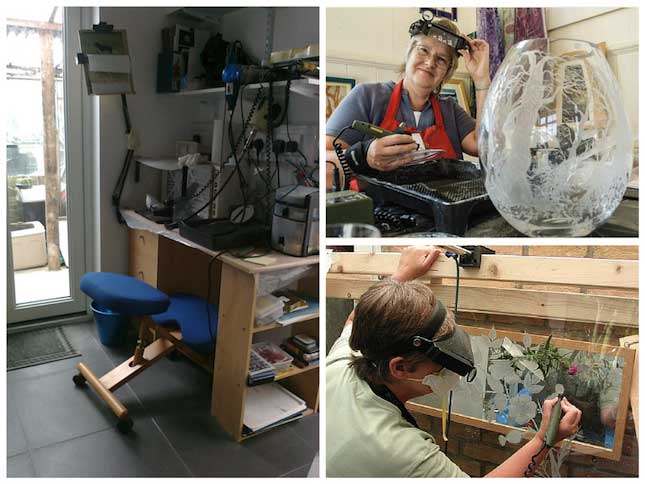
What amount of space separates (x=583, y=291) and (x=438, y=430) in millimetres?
386

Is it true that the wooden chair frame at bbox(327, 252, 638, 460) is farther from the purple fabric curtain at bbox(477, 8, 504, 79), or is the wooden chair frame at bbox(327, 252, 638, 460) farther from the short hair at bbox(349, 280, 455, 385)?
the purple fabric curtain at bbox(477, 8, 504, 79)

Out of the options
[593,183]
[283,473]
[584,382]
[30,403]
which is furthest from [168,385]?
[593,183]

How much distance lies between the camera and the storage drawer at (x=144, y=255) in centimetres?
259

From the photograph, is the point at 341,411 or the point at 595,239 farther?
the point at 341,411

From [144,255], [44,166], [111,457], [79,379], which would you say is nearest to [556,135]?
[111,457]

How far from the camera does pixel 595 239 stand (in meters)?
0.93

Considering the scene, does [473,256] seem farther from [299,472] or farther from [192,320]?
[192,320]

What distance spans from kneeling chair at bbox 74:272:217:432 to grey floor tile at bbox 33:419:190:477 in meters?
0.08

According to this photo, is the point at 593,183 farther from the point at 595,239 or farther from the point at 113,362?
the point at 113,362

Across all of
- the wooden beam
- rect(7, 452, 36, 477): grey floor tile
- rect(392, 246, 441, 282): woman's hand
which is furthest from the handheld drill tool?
the wooden beam

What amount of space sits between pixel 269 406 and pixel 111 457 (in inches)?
23.1

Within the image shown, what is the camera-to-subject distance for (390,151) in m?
0.92

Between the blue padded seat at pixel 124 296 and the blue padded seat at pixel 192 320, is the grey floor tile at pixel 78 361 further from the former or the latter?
the blue padded seat at pixel 124 296

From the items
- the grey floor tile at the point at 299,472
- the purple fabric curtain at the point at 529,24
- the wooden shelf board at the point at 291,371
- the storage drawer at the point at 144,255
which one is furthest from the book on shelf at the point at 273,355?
the purple fabric curtain at the point at 529,24
